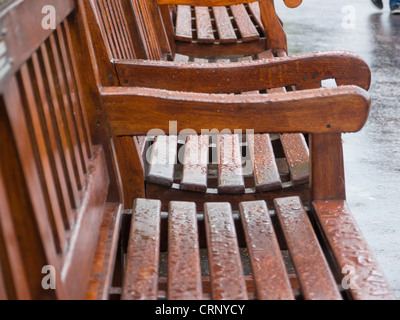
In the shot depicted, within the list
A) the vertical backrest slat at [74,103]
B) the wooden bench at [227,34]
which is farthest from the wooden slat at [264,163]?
the wooden bench at [227,34]

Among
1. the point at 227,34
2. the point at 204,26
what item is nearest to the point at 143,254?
the point at 227,34

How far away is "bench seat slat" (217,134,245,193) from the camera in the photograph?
2.11 metres

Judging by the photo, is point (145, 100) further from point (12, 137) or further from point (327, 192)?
point (12, 137)

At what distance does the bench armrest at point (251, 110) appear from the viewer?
65.7 inches

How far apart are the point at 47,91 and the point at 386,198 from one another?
1887 millimetres

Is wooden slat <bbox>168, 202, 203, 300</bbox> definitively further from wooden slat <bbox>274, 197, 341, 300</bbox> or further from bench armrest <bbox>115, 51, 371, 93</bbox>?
bench armrest <bbox>115, 51, 371, 93</bbox>

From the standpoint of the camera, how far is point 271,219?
1.79 m

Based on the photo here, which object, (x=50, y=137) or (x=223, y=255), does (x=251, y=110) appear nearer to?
(x=223, y=255)

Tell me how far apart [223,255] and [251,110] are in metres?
0.38

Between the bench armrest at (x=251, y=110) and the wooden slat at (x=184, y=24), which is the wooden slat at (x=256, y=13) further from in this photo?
the bench armrest at (x=251, y=110)

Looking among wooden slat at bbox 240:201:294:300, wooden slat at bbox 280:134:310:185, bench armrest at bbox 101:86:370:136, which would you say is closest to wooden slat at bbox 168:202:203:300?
wooden slat at bbox 240:201:294:300

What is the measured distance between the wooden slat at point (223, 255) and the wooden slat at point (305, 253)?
13cm

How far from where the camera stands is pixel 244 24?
405cm

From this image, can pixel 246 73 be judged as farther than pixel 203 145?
No
